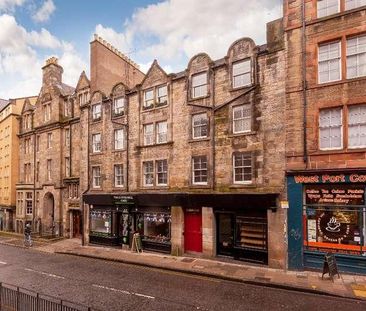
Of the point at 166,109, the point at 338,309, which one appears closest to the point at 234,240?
the point at 338,309

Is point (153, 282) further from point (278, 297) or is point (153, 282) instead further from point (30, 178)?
point (30, 178)

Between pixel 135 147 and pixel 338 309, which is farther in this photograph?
pixel 135 147

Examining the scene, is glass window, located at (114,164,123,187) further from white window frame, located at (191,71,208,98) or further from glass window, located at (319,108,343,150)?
glass window, located at (319,108,343,150)

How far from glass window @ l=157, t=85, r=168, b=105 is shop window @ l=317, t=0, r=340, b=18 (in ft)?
32.5

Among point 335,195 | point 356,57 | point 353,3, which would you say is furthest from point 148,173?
point 353,3

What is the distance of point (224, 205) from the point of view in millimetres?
16219

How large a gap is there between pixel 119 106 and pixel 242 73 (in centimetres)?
1014

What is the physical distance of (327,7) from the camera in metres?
14.4

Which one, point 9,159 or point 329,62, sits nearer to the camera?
point 329,62

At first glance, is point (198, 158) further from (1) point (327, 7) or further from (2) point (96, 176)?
(1) point (327, 7)

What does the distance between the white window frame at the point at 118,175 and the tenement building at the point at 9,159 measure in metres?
19.3

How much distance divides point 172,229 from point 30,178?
22.4 metres

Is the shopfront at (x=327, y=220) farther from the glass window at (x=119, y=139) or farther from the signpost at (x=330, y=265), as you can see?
the glass window at (x=119, y=139)

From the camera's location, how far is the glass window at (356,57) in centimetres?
1344
